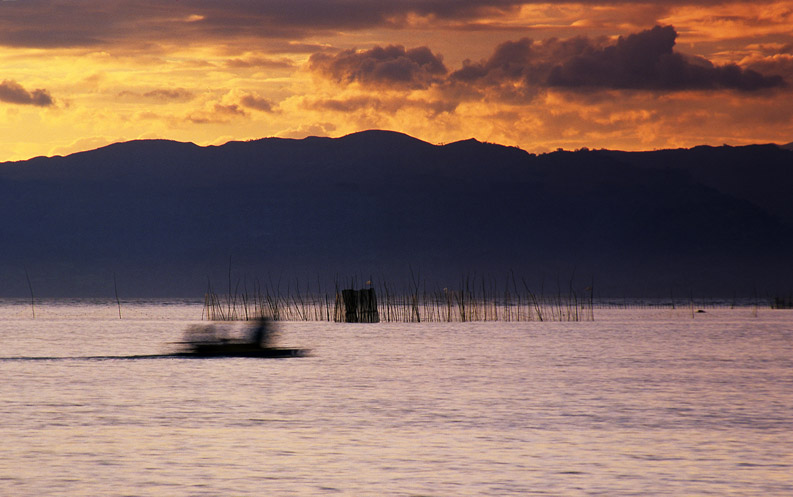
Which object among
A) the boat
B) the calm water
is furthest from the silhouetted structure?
the calm water

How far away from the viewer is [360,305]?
65562 mm

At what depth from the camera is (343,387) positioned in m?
30.8

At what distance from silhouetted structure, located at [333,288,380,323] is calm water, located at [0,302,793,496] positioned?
19760 millimetres

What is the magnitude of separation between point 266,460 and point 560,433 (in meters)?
6.01

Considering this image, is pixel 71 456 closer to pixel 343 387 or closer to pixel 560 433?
pixel 560 433

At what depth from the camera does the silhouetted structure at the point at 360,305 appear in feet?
214

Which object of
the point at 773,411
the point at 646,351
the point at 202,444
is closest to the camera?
the point at 202,444

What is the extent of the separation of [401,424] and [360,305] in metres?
42.6

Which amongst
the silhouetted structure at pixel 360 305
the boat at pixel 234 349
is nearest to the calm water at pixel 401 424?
the boat at pixel 234 349

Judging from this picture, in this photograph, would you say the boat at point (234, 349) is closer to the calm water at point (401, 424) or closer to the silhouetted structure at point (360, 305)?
the calm water at point (401, 424)

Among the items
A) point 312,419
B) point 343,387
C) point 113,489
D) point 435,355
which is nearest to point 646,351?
point 435,355

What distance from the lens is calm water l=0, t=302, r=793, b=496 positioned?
1688 cm

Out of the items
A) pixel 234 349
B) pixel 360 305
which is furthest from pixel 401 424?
pixel 360 305

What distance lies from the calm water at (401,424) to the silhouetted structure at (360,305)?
19.8 metres
